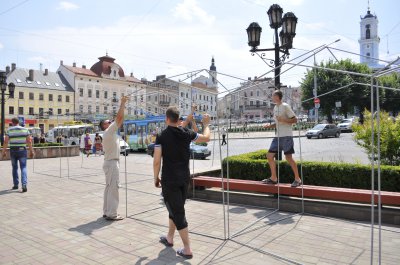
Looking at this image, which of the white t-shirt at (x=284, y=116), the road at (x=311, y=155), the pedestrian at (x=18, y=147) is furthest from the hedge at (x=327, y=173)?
the pedestrian at (x=18, y=147)

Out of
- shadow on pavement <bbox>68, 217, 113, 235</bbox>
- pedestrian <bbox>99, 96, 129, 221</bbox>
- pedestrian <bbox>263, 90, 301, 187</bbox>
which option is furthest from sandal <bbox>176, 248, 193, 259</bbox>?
pedestrian <bbox>263, 90, 301, 187</bbox>

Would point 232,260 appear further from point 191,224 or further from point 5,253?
point 5,253

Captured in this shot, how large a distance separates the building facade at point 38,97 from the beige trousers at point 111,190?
5826 cm

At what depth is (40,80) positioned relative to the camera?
6656 cm

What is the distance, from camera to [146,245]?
488 centimetres

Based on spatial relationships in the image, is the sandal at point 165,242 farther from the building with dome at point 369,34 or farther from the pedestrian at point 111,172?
the building with dome at point 369,34

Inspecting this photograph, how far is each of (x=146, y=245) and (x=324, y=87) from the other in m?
38.5

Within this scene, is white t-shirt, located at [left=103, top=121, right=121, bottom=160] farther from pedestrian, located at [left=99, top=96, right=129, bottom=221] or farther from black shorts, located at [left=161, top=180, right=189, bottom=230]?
black shorts, located at [left=161, top=180, right=189, bottom=230]

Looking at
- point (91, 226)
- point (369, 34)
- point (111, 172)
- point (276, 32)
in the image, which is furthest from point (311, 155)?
point (369, 34)

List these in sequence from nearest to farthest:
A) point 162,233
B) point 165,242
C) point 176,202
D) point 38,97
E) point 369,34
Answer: point 176,202 < point 165,242 < point 162,233 < point 38,97 < point 369,34

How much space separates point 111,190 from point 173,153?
A: 248 centimetres

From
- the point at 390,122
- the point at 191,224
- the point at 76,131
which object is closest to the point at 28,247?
the point at 191,224

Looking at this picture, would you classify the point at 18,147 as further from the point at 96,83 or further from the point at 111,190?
the point at 96,83

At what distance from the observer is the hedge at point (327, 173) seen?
651 centimetres
